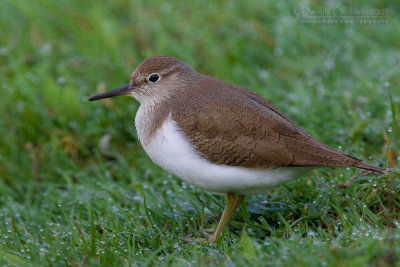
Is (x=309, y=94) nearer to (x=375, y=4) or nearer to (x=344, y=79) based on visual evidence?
(x=344, y=79)

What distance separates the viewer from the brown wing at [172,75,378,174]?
399 centimetres

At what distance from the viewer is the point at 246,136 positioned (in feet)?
13.3

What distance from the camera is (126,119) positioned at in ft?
20.9

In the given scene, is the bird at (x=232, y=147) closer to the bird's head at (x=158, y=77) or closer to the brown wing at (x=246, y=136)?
the brown wing at (x=246, y=136)

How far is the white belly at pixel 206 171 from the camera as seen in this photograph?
4020 mm

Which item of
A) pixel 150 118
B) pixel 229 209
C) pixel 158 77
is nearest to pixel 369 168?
pixel 229 209

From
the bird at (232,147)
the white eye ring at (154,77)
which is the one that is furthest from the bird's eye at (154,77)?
the bird at (232,147)

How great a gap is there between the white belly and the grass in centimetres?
35

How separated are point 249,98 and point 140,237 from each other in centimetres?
142

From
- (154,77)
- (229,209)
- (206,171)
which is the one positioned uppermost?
(154,77)

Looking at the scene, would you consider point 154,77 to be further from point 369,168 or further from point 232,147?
point 369,168

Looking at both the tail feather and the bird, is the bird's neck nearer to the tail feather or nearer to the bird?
the bird

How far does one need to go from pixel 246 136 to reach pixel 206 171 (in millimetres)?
405

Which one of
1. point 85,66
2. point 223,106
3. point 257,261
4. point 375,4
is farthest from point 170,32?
point 257,261
